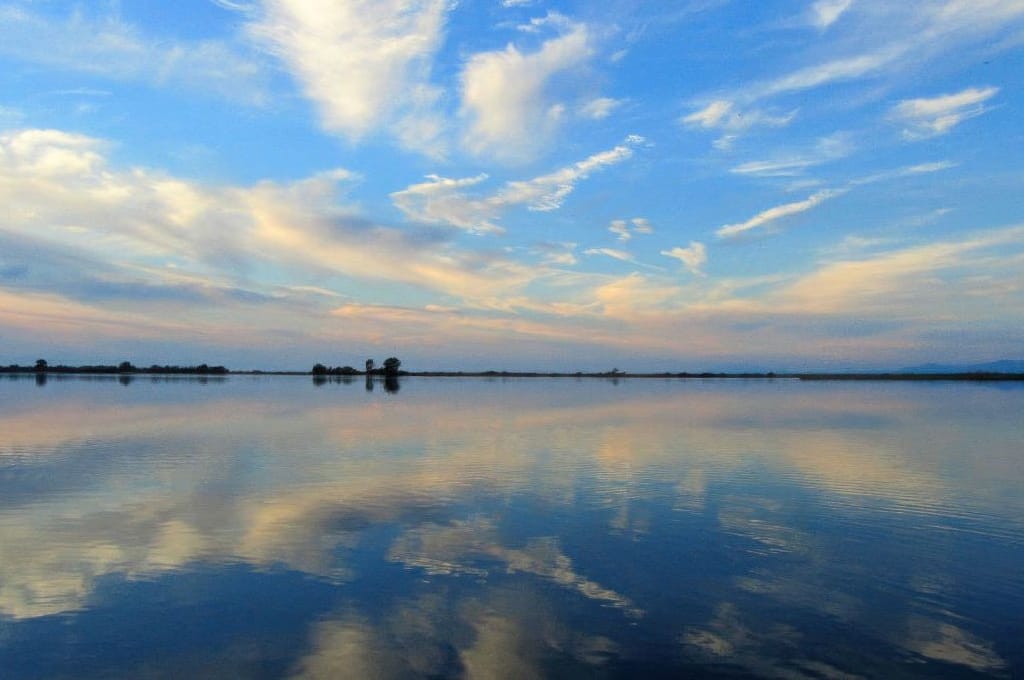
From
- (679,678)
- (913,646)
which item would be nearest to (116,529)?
(679,678)

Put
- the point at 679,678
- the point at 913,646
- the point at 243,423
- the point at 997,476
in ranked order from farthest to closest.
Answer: the point at 243,423
the point at 997,476
the point at 913,646
the point at 679,678

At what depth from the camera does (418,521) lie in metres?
17.0

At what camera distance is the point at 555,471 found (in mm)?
25047

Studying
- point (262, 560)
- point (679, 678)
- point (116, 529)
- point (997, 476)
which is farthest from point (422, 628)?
point (997, 476)

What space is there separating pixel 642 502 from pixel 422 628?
419 inches

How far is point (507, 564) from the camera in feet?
44.3

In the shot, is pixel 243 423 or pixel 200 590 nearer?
pixel 200 590

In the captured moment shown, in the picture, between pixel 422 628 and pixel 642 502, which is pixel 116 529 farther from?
pixel 642 502

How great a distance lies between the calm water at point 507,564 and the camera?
941 cm

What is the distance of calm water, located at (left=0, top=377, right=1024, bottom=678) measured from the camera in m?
9.41

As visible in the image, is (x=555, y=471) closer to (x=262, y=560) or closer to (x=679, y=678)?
(x=262, y=560)

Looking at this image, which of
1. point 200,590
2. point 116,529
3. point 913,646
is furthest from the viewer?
point 116,529

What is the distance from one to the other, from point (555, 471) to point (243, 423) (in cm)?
2711

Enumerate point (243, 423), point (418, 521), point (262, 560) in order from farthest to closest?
point (243, 423), point (418, 521), point (262, 560)
